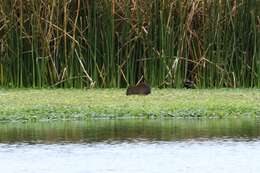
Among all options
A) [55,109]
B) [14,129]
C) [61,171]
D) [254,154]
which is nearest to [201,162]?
[254,154]

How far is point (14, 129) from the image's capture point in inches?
413

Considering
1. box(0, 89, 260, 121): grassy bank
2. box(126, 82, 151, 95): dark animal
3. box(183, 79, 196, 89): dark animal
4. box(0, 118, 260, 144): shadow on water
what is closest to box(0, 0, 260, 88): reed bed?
box(183, 79, 196, 89): dark animal

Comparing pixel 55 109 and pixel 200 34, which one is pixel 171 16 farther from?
pixel 55 109

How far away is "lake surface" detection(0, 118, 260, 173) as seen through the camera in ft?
25.5

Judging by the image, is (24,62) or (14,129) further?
(24,62)

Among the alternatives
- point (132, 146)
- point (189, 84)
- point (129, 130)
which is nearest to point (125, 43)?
point (189, 84)

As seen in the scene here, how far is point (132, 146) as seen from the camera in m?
9.01

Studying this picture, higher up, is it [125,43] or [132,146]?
[125,43]

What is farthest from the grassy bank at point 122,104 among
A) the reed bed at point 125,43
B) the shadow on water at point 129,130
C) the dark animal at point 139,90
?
the reed bed at point 125,43

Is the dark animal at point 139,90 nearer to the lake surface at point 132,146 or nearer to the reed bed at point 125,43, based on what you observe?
the reed bed at point 125,43

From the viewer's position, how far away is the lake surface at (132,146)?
306 inches

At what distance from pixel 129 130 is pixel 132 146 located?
1292 mm

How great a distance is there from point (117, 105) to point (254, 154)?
159 inches

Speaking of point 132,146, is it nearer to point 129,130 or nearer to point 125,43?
point 129,130
